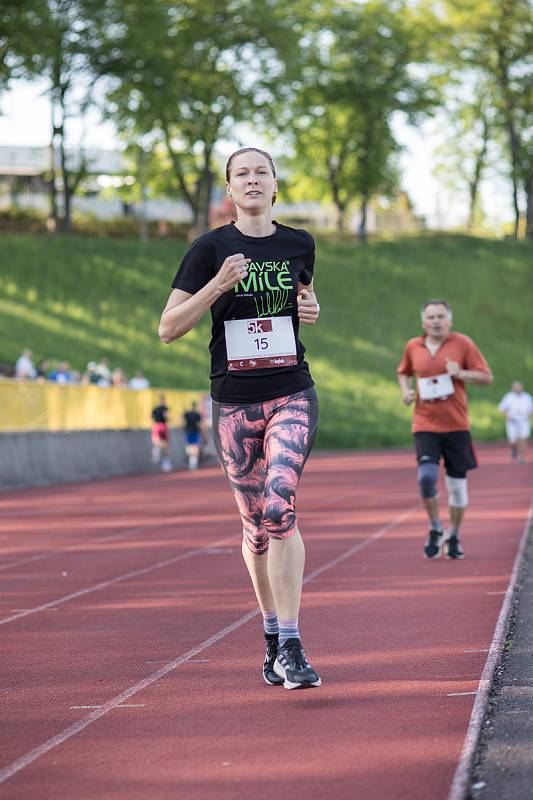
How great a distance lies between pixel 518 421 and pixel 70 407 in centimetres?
1076

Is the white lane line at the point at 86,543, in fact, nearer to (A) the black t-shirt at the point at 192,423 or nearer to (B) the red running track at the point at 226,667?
(B) the red running track at the point at 226,667

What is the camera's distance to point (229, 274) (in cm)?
610

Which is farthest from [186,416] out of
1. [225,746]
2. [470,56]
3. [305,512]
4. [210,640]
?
[470,56]

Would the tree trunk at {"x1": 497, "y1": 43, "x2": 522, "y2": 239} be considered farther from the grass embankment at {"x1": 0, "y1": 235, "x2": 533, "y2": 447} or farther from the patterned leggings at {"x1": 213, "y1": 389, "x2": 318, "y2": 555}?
the patterned leggings at {"x1": 213, "y1": 389, "x2": 318, "y2": 555}

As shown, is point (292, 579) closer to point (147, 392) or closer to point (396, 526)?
point (396, 526)

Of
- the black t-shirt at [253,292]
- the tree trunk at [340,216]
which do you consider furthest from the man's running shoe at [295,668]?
the tree trunk at [340,216]

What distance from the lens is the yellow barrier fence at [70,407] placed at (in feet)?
86.5

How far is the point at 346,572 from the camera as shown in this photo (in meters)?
11.5

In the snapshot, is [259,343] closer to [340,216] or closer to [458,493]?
[458,493]

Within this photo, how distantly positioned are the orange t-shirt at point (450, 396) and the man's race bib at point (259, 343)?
569 centimetres

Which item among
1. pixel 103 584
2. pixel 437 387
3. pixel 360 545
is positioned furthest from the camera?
pixel 360 545

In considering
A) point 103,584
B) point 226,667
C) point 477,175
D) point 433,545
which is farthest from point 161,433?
point 477,175

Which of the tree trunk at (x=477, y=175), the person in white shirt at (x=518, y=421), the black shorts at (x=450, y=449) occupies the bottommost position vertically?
the person in white shirt at (x=518, y=421)

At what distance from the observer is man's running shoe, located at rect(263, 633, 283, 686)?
6.53 meters
